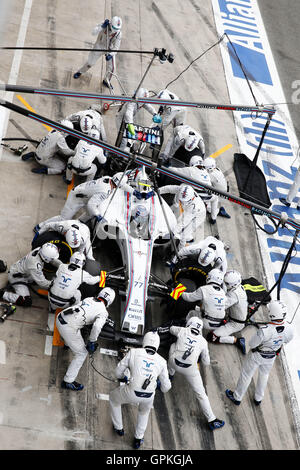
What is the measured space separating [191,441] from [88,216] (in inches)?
200

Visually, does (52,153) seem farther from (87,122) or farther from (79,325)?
(79,325)

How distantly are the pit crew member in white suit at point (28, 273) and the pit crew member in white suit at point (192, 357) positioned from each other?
2591mm

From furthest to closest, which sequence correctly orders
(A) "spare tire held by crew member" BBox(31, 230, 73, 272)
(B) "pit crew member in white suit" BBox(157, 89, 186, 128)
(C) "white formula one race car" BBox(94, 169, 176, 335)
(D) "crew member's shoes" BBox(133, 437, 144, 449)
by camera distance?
(B) "pit crew member in white suit" BBox(157, 89, 186, 128), (A) "spare tire held by crew member" BBox(31, 230, 73, 272), (C) "white formula one race car" BBox(94, 169, 176, 335), (D) "crew member's shoes" BBox(133, 437, 144, 449)

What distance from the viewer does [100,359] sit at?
39.2 ft

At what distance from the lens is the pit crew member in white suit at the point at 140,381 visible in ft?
33.6

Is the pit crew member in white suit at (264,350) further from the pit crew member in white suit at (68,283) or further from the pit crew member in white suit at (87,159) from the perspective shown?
the pit crew member in white suit at (87,159)

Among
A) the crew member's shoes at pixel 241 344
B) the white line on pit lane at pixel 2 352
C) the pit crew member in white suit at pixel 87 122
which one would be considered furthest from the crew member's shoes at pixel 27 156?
the crew member's shoes at pixel 241 344

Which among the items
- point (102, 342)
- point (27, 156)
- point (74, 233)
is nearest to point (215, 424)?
point (102, 342)

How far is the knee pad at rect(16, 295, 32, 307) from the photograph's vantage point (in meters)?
12.1

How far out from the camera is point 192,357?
11.2 m

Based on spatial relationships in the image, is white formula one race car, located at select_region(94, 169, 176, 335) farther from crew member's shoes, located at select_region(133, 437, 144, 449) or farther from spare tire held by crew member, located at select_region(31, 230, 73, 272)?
crew member's shoes, located at select_region(133, 437, 144, 449)

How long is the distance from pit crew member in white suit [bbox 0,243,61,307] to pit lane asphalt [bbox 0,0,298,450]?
0.27 m

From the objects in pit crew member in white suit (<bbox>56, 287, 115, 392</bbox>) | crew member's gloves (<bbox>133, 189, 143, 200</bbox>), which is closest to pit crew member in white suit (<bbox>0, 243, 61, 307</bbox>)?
pit crew member in white suit (<bbox>56, 287, 115, 392</bbox>)

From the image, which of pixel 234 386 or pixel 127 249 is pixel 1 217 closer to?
pixel 127 249
